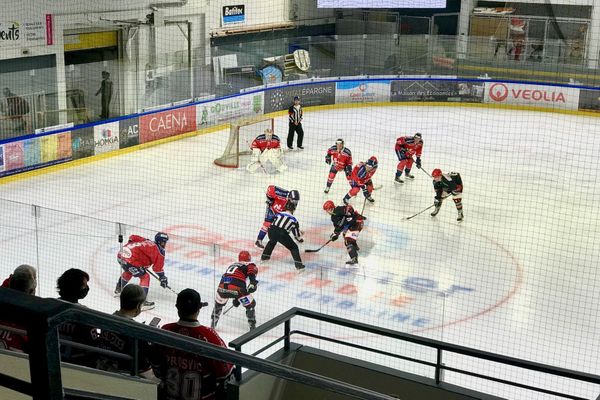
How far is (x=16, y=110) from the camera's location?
13422 millimetres

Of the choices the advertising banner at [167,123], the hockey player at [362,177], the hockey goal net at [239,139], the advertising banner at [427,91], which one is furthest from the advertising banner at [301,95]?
the hockey player at [362,177]

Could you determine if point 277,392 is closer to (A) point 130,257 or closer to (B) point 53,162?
(A) point 130,257

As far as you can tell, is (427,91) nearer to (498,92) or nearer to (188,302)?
(498,92)

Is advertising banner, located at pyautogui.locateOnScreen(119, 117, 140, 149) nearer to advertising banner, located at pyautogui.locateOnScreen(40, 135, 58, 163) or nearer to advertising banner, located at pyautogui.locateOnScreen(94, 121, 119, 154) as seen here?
advertising banner, located at pyautogui.locateOnScreen(94, 121, 119, 154)

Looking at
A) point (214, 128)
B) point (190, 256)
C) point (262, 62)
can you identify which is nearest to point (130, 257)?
point (190, 256)

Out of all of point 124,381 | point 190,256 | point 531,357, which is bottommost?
point 531,357

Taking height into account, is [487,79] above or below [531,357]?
above

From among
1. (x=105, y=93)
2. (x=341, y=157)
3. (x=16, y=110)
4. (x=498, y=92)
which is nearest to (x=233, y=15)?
(x=105, y=93)

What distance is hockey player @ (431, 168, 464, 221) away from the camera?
38.8 ft

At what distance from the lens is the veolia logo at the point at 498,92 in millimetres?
20406

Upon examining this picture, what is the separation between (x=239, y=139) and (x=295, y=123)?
121 cm

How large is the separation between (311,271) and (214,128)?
9.49 m

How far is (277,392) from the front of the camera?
4.74 m

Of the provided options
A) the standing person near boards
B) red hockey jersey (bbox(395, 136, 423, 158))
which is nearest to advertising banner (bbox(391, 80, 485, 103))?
the standing person near boards
